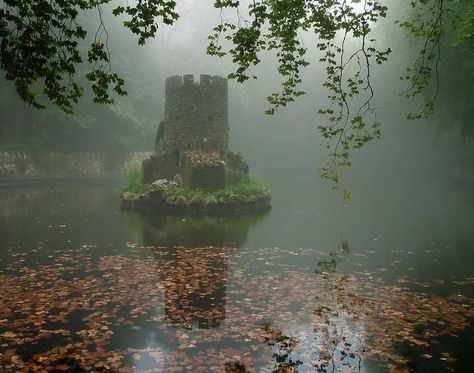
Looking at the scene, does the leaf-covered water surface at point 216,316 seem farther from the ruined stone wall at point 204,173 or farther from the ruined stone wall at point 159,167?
the ruined stone wall at point 159,167

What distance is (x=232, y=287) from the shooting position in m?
9.25

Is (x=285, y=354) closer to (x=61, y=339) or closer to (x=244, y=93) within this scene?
(x=61, y=339)

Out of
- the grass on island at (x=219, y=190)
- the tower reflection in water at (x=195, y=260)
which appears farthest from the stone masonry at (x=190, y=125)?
the tower reflection in water at (x=195, y=260)

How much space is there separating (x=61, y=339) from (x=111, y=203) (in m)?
18.0

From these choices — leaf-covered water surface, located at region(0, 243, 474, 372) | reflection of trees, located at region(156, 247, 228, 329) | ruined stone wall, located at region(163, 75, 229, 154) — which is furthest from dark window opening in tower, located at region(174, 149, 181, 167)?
leaf-covered water surface, located at region(0, 243, 474, 372)

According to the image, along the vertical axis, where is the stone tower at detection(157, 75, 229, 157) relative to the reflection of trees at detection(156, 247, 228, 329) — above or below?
above

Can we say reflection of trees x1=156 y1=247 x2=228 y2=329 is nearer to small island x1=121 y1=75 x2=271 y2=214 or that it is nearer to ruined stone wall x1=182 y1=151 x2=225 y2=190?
small island x1=121 y1=75 x2=271 y2=214

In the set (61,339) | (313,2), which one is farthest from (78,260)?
(313,2)

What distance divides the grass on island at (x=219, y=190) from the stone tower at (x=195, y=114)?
1946 mm

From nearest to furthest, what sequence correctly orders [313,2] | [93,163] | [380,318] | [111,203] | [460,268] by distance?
[313,2], [380,318], [460,268], [111,203], [93,163]

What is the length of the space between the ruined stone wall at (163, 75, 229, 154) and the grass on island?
6.55 ft

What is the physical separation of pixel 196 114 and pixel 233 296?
16773 mm

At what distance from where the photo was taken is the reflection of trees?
7508 mm

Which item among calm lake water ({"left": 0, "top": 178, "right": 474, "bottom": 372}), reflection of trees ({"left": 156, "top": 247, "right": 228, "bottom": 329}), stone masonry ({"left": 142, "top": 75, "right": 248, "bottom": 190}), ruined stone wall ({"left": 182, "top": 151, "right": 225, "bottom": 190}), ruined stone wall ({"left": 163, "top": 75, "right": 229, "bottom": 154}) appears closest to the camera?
calm lake water ({"left": 0, "top": 178, "right": 474, "bottom": 372})
